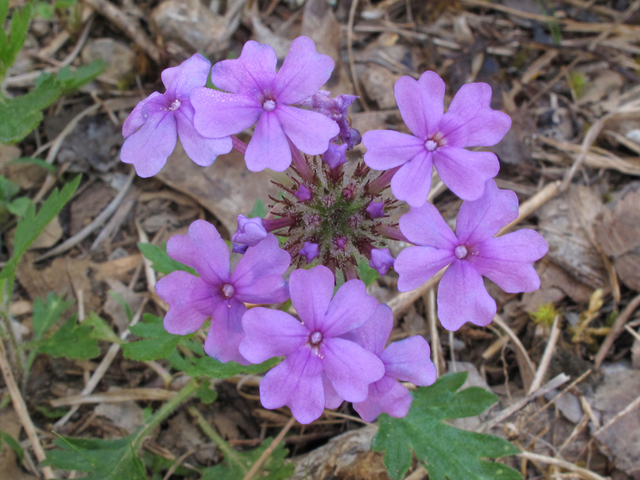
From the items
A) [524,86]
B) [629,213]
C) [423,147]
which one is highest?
[423,147]

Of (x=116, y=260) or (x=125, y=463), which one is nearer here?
(x=125, y=463)

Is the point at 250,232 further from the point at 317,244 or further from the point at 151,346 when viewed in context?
the point at 151,346

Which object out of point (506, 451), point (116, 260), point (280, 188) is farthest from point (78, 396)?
point (506, 451)

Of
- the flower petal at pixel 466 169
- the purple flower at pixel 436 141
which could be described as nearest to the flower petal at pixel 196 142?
the purple flower at pixel 436 141

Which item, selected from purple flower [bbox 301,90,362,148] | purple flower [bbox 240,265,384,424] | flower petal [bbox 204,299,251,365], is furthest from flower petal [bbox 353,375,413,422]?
purple flower [bbox 301,90,362,148]

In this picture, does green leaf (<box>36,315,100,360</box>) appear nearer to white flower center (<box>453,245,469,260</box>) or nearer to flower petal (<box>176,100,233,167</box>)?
flower petal (<box>176,100,233,167</box>)

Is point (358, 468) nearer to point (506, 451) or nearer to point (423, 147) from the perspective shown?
point (506, 451)

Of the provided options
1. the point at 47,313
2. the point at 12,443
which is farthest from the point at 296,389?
the point at 47,313
